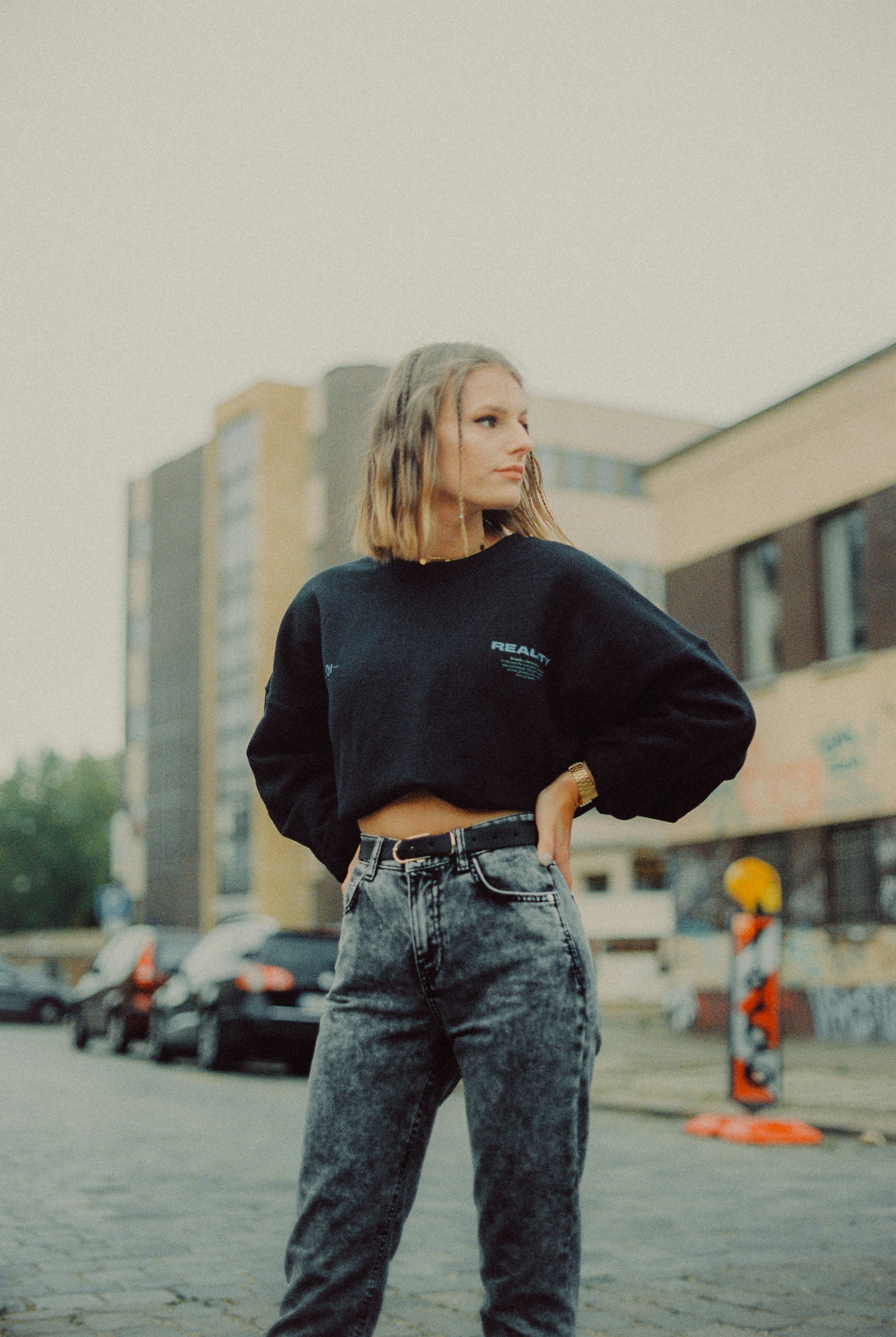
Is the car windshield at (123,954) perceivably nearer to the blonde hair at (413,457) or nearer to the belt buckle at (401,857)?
the blonde hair at (413,457)

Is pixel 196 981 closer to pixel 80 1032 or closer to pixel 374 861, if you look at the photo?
pixel 80 1032

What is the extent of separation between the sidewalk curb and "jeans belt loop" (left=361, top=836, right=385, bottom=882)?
713 cm

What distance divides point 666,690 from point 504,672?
0.26 m

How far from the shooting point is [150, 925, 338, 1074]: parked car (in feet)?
47.9

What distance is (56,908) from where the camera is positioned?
7669 centimetres

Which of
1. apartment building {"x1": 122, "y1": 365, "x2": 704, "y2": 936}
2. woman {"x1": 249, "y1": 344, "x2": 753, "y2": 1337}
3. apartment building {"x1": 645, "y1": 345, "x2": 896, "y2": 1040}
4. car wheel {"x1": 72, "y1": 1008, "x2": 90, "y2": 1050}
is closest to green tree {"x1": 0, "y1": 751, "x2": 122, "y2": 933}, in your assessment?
apartment building {"x1": 122, "y1": 365, "x2": 704, "y2": 936}

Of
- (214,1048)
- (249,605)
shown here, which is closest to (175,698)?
(249,605)

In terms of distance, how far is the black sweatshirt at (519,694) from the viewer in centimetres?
246

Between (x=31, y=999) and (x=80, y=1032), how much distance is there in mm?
12303

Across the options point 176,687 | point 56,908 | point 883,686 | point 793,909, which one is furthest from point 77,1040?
point 56,908

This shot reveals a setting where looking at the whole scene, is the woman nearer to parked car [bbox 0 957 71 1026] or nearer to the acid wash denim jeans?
the acid wash denim jeans

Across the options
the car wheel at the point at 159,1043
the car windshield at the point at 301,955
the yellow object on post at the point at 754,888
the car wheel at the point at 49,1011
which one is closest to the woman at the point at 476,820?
the yellow object on post at the point at 754,888

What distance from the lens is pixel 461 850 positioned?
2.42 metres

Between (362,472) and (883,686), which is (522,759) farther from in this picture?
(883,686)
